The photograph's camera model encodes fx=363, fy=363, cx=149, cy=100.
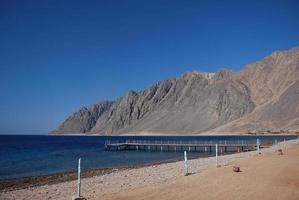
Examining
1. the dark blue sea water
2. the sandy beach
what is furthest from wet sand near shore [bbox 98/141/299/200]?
the dark blue sea water

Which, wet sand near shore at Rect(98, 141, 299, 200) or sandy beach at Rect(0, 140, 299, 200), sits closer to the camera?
wet sand near shore at Rect(98, 141, 299, 200)

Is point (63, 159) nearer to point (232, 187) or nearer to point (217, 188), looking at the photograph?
point (217, 188)

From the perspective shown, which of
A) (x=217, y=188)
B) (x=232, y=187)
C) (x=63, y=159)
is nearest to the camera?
(x=232, y=187)

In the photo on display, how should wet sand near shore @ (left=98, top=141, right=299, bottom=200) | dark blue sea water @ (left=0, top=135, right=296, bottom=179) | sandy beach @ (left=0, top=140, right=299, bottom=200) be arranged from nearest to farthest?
wet sand near shore @ (left=98, top=141, right=299, bottom=200) → sandy beach @ (left=0, top=140, right=299, bottom=200) → dark blue sea water @ (left=0, top=135, right=296, bottom=179)

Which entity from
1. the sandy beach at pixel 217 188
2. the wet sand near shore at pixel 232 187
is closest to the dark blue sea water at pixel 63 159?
the sandy beach at pixel 217 188

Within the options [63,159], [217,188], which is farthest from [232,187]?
[63,159]

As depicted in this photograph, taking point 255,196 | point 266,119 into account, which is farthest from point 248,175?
point 266,119

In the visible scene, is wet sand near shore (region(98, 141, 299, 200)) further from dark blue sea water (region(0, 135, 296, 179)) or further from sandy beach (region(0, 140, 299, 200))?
dark blue sea water (region(0, 135, 296, 179))

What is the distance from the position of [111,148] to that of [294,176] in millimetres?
72914

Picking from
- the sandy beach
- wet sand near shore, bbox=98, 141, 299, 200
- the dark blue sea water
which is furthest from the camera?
the dark blue sea water

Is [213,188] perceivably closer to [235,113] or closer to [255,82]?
[235,113]

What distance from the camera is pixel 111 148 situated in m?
88.1

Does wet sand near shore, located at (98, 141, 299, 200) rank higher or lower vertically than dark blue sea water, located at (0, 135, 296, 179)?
higher

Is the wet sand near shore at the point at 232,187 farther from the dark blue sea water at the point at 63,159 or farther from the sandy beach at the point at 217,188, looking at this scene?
the dark blue sea water at the point at 63,159
